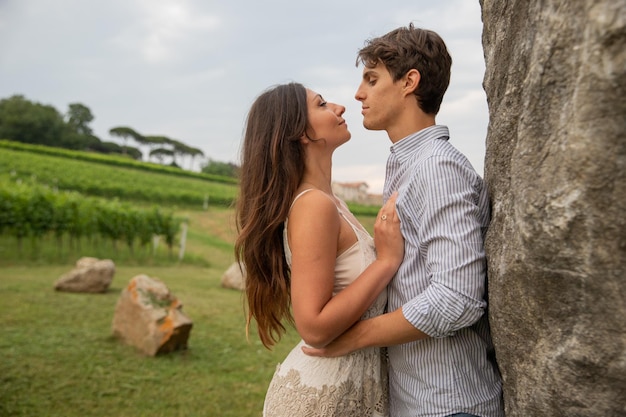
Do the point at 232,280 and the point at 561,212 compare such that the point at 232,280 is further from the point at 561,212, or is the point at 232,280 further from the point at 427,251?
the point at 561,212

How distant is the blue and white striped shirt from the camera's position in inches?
68.4

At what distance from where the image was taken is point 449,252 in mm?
1730

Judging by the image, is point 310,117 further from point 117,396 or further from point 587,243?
point 117,396

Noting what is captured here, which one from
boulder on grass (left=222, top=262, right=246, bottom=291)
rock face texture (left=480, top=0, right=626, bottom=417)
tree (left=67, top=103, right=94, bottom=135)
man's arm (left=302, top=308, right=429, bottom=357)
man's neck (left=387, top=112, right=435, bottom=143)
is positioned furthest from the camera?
tree (left=67, top=103, right=94, bottom=135)

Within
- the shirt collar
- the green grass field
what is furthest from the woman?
the green grass field

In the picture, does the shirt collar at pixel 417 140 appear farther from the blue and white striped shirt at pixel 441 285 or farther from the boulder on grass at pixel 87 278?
the boulder on grass at pixel 87 278

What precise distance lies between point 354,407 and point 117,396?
456cm

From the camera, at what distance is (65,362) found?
668cm

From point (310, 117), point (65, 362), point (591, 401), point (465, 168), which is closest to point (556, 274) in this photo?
point (591, 401)

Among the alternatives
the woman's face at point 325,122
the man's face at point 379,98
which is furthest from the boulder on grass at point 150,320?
the man's face at point 379,98

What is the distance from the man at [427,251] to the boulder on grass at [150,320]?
566cm

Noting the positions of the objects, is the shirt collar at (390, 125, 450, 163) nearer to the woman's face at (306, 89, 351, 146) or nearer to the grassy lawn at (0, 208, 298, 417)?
the woman's face at (306, 89, 351, 146)

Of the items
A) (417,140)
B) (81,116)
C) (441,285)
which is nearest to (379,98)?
(417,140)

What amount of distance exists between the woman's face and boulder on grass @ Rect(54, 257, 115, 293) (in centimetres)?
982
